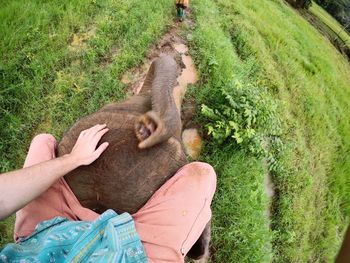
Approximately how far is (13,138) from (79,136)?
5.53 feet

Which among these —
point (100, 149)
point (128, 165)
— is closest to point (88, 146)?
point (100, 149)

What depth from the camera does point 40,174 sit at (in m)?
2.22

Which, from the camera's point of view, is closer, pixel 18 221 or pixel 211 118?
pixel 18 221

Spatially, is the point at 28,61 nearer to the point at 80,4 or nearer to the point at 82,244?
the point at 80,4

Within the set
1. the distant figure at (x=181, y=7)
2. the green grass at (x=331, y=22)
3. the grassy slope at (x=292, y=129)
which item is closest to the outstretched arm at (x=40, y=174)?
the grassy slope at (x=292, y=129)

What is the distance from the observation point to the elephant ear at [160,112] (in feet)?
7.58

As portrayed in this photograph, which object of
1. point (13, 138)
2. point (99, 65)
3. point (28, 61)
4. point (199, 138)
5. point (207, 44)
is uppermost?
point (207, 44)

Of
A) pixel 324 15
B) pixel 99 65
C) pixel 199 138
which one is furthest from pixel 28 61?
pixel 324 15

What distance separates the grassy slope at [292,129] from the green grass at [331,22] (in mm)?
5816

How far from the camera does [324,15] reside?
13.0 meters

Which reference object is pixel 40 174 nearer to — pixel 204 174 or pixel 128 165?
pixel 128 165

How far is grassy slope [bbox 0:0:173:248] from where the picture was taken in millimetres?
4008

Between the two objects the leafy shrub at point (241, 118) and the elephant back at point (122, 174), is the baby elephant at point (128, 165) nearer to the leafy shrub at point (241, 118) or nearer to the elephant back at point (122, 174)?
the elephant back at point (122, 174)

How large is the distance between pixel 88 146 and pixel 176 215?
0.64 metres
